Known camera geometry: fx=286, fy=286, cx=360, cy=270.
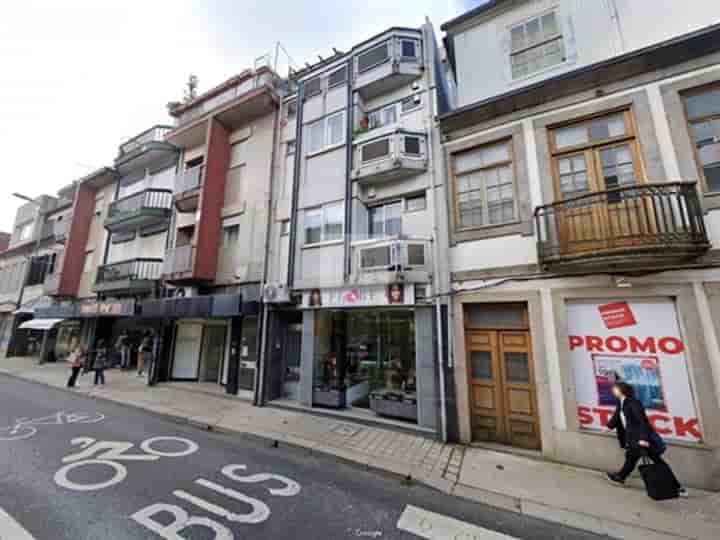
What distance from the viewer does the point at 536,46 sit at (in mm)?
7004

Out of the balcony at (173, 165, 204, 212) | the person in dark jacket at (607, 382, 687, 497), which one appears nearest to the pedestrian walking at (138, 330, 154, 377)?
the balcony at (173, 165, 204, 212)

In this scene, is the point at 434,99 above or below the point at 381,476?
above

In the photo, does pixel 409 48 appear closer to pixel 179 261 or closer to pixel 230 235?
pixel 230 235

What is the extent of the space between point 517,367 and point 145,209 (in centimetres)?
1608

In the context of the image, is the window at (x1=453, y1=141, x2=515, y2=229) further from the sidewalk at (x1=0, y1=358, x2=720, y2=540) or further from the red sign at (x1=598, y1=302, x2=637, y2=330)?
the sidewalk at (x1=0, y1=358, x2=720, y2=540)

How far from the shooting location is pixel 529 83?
6.94 meters

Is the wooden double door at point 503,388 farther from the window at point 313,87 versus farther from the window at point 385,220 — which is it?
the window at point 313,87

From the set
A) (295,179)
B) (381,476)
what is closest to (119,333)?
(295,179)

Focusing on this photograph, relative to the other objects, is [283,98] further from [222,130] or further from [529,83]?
[529,83]

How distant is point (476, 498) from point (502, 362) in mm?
2783

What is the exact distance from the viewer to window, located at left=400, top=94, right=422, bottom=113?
851 cm

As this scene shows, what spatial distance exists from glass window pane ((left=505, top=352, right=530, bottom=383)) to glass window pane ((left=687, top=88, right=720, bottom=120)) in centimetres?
555

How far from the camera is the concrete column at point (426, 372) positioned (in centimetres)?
665

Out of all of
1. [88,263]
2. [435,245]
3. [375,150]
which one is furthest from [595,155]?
[88,263]
